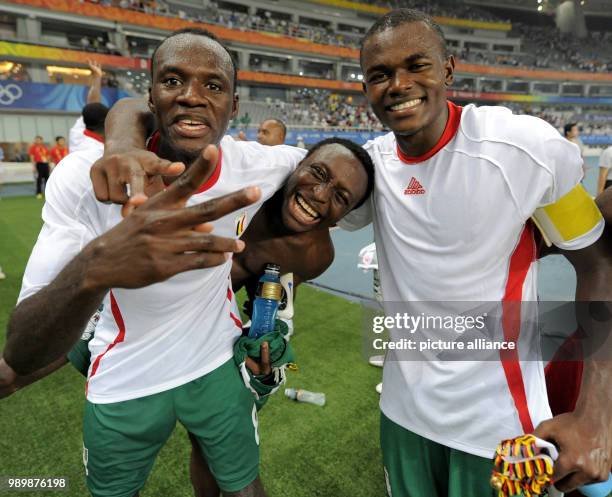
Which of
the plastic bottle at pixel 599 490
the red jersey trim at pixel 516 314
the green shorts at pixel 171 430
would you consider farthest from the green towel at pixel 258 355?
the plastic bottle at pixel 599 490

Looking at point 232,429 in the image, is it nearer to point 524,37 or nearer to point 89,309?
point 89,309

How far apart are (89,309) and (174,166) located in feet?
1.34

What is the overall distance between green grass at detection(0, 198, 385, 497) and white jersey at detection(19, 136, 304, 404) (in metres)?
1.22

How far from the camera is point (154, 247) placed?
2.98 ft

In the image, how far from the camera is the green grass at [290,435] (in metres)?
2.58

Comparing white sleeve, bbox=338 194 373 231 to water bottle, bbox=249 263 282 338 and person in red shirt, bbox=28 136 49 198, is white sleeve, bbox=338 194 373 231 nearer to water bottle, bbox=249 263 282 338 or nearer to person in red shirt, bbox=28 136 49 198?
water bottle, bbox=249 263 282 338

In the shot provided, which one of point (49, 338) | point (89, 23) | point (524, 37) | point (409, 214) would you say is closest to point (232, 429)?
point (49, 338)

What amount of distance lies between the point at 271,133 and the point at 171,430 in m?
4.17

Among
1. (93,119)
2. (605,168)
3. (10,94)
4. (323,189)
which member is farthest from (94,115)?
(10,94)

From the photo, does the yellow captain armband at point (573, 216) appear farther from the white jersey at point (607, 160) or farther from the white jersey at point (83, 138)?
the white jersey at point (607, 160)

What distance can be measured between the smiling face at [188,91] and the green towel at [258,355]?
0.81m

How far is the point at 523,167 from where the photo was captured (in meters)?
1.30

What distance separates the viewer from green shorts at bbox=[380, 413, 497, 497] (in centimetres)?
146

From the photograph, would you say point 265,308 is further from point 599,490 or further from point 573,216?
point 599,490
